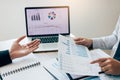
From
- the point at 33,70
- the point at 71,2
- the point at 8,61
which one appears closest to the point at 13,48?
the point at 8,61

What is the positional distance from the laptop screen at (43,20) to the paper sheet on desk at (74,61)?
0.51 meters

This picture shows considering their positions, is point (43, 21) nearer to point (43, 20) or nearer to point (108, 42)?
point (43, 20)

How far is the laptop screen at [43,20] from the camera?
59.5 inches

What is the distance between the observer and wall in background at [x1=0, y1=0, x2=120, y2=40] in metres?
2.03

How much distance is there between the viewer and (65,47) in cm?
96

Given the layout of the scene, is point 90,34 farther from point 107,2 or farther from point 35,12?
point 35,12

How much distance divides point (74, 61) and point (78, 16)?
1.30 meters

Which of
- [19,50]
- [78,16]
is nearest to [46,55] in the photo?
[19,50]

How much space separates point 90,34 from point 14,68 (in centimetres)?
138

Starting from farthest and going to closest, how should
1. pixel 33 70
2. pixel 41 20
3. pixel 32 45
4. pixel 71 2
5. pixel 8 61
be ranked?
pixel 71 2, pixel 41 20, pixel 32 45, pixel 8 61, pixel 33 70

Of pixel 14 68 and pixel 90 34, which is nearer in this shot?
pixel 14 68

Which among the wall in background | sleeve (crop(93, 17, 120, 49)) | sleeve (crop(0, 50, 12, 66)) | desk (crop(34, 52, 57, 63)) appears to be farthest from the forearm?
the wall in background

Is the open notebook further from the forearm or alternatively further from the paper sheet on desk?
the forearm

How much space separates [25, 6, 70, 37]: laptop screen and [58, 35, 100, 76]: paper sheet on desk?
511 millimetres
